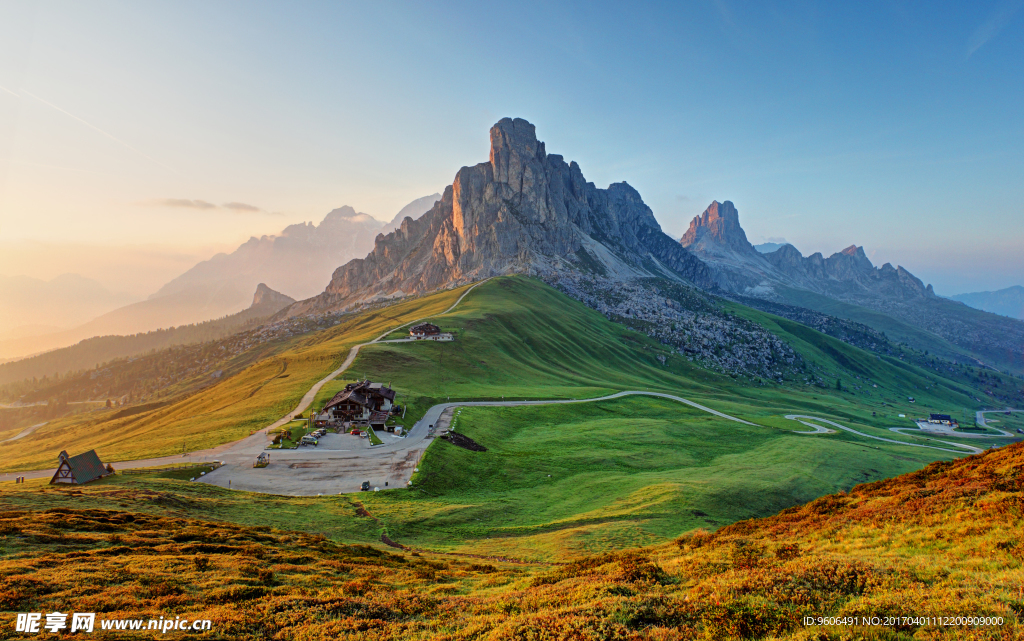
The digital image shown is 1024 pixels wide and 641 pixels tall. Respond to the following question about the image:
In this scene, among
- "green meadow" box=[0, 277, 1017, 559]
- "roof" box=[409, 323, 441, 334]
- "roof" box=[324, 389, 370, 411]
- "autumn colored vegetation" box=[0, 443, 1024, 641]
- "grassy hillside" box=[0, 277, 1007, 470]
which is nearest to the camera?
"autumn colored vegetation" box=[0, 443, 1024, 641]

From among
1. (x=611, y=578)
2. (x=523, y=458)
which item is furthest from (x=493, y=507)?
(x=611, y=578)

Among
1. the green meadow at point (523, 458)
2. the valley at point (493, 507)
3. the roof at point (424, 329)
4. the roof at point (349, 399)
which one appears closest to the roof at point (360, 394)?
the roof at point (349, 399)

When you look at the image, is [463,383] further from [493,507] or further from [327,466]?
[493,507]

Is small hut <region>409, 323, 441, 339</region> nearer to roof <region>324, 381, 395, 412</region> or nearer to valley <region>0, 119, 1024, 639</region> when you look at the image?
valley <region>0, 119, 1024, 639</region>

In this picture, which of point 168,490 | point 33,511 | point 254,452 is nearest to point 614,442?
point 254,452

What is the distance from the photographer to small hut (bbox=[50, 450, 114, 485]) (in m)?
48.0

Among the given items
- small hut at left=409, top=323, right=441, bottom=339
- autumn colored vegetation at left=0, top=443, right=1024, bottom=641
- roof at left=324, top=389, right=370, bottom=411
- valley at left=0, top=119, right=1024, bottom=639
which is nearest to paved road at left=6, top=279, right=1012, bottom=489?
valley at left=0, top=119, right=1024, bottom=639

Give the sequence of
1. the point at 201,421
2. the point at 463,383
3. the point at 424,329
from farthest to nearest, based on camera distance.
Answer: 1. the point at 424,329
2. the point at 463,383
3. the point at 201,421

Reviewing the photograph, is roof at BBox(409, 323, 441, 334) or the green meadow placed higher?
roof at BBox(409, 323, 441, 334)

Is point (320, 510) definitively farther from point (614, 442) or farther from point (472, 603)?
point (614, 442)

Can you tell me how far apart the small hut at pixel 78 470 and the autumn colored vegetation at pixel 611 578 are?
63.6 ft

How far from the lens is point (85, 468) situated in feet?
161

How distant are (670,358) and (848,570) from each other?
187 meters

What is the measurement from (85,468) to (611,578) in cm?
6184
